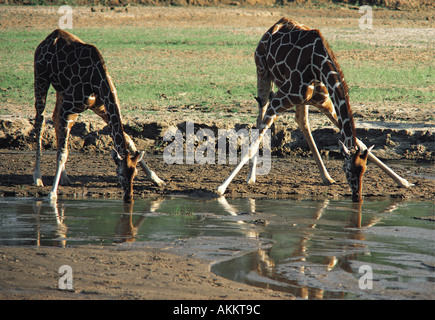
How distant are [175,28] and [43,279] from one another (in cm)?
2205

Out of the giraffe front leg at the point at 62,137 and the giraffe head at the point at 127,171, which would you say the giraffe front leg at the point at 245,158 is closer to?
the giraffe head at the point at 127,171

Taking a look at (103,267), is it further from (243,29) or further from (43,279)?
(243,29)

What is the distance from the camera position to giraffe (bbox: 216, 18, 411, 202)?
322 inches

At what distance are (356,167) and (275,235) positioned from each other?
1841 millimetres

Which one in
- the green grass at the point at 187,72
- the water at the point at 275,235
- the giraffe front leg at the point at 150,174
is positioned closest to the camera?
the water at the point at 275,235

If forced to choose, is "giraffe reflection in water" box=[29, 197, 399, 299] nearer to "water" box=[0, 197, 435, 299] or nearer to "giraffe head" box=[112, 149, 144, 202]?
"water" box=[0, 197, 435, 299]

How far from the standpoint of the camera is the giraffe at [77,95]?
26.8 feet

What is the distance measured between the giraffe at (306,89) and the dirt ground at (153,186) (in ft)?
1.83

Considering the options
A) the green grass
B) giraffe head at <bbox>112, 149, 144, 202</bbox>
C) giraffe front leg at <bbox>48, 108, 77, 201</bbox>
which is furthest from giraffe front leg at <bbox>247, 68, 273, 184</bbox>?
the green grass

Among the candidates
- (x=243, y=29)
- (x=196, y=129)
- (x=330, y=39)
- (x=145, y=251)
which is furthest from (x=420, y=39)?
(x=145, y=251)

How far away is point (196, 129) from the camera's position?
1209 centimetres

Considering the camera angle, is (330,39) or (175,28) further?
(175,28)

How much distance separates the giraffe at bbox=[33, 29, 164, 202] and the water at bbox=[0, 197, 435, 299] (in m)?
0.61

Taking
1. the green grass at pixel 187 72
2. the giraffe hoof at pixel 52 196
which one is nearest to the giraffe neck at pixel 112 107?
the giraffe hoof at pixel 52 196
